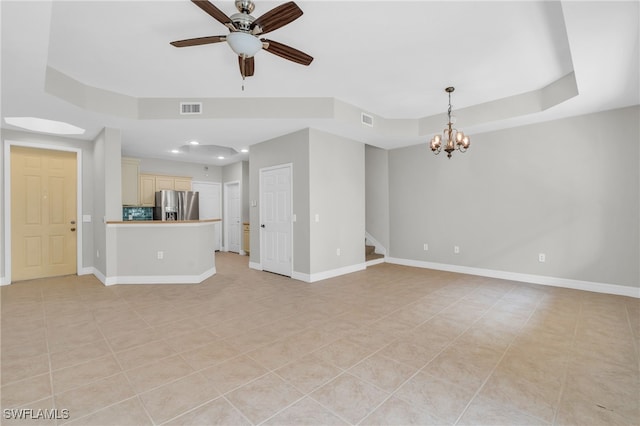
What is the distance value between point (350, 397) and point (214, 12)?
2.77 m

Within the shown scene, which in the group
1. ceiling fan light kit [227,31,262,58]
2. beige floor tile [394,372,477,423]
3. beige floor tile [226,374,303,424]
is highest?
ceiling fan light kit [227,31,262,58]

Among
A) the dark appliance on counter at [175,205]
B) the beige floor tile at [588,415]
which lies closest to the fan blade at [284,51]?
the beige floor tile at [588,415]

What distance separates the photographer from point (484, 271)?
5375mm

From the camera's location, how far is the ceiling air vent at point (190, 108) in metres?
4.38

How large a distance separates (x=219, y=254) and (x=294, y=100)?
16.8 feet

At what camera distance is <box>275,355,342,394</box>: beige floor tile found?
6.72 ft

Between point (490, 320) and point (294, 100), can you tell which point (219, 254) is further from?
point (490, 320)

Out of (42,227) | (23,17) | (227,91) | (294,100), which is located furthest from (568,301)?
(42,227)

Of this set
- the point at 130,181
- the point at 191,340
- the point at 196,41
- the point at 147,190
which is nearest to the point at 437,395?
the point at 191,340

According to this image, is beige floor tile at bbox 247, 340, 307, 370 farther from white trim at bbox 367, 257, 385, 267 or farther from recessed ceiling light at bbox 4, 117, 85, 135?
recessed ceiling light at bbox 4, 117, 85, 135

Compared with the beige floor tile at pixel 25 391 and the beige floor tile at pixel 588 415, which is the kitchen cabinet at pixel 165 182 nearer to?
the beige floor tile at pixel 25 391

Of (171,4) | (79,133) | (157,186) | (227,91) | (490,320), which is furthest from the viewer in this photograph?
(157,186)

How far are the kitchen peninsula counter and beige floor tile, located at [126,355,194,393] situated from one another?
267 centimetres

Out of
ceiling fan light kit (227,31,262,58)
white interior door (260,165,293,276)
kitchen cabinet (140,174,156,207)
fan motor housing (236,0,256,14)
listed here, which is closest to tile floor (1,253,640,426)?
white interior door (260,165,293,276)
